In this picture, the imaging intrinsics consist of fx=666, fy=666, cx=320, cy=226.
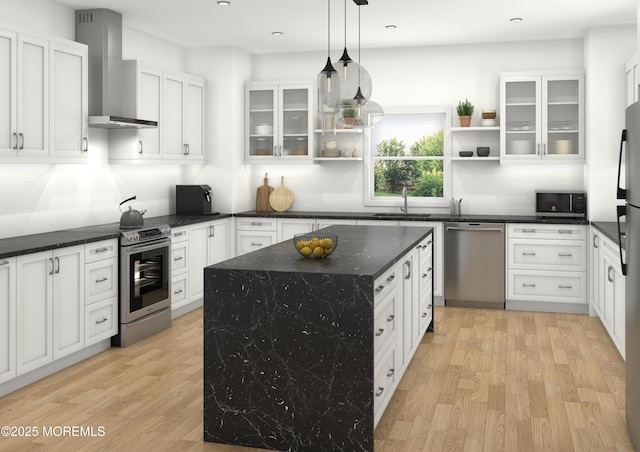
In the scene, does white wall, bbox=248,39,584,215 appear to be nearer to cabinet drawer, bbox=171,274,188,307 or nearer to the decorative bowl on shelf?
cabinet drawer, bbox=171,274,188,307

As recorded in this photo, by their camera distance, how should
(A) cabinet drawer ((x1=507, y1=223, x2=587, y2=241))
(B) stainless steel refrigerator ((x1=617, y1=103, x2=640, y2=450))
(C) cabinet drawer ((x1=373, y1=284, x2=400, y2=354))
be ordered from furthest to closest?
1. (A) cabinet drawer ((x1=507, y1=223, x2=587, y2=241))
2. (C) cabinet drawer ((x1=373, y1=284, x2=400, y2=354))
3. (B) stainless steel refrigerator ((x1=617, y1=103, x2=640, y2=450))

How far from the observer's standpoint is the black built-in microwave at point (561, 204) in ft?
22.1

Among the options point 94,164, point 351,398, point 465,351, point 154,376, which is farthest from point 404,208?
point 351,398

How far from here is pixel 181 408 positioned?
394 cm

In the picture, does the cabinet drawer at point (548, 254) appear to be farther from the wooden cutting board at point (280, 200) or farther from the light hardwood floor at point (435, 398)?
the wooden cutting board at point (280, 200)

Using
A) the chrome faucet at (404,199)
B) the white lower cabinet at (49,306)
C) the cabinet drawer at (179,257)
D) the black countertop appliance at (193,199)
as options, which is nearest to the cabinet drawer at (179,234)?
the cabinet drawer at (179,257)

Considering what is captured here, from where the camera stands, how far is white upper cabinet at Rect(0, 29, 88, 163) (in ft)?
15.0

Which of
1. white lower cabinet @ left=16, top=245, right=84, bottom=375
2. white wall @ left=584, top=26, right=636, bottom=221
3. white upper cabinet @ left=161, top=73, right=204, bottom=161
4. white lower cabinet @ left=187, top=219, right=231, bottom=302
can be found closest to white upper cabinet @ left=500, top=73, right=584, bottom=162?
white wall @ left=584, top=26, right=636, bottom=221

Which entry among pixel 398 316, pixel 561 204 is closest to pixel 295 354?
pixel 398 316

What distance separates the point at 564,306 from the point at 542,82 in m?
2.28

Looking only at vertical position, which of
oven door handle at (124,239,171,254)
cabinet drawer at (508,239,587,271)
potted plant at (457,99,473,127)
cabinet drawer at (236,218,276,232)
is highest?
potted plant at (457,99,473,127)

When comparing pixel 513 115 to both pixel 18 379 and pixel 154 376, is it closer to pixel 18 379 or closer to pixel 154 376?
pixel 154 376

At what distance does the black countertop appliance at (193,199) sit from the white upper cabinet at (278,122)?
2.62 ft

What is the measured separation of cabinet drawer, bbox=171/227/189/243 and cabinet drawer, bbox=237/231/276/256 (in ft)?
3.59
